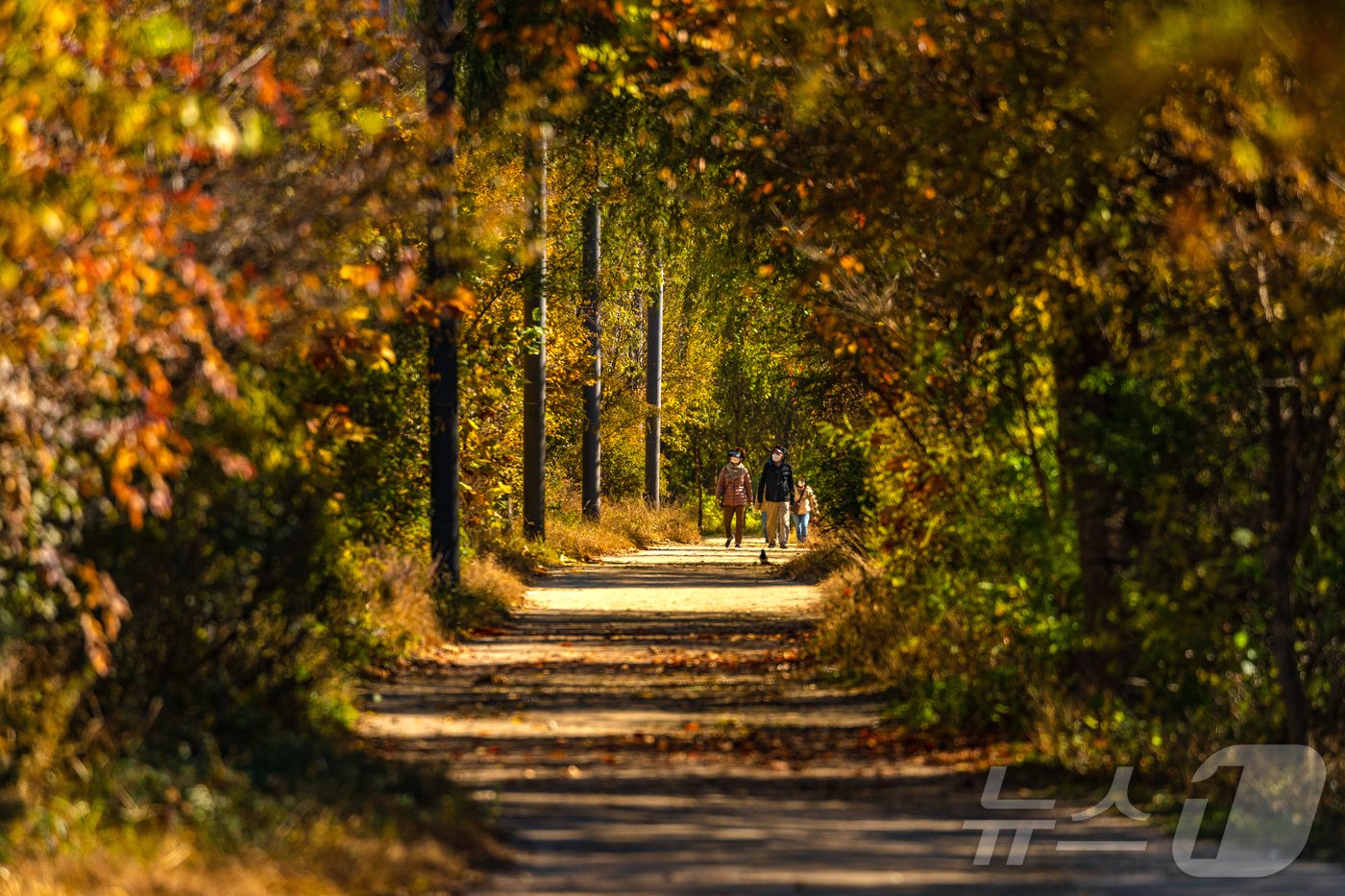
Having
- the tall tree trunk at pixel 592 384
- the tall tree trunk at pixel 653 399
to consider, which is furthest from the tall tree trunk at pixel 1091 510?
the tall tree trunk at pixel 653 399

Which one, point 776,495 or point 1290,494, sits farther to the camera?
point 776,495

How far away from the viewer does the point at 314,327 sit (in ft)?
30.1

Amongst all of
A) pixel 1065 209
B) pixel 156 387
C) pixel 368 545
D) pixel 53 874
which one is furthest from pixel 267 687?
pixel 368 545

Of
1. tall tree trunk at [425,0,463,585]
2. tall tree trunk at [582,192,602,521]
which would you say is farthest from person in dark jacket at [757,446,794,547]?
tall tree trunk at [425,0,463,585]

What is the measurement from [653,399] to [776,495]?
8.17 meters

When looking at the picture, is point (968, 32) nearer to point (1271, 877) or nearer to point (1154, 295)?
point (1154, 295)

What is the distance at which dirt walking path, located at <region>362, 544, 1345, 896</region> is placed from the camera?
7.28 m

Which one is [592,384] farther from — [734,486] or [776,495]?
[776,495]

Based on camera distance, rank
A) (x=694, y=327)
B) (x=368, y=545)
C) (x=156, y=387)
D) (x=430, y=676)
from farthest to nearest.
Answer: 1. (x=694, y=327)
2. (x=368, y=545)
3. (x=430, y=676)
4. (x=156, y=387)

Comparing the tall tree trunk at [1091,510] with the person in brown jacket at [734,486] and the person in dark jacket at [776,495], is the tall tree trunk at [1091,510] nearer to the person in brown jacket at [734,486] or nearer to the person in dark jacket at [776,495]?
the person in dark jacket at [776,495]

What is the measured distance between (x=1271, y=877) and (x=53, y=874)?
457 centimetres

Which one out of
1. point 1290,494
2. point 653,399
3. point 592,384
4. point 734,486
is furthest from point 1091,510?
point 653,399

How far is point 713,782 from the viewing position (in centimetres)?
945

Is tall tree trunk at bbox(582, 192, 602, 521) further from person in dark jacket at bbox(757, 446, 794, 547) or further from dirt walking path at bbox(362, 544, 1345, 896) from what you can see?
dirt walking path at bbox(362, 544, 1345, 896)
